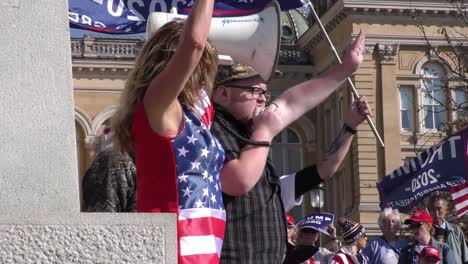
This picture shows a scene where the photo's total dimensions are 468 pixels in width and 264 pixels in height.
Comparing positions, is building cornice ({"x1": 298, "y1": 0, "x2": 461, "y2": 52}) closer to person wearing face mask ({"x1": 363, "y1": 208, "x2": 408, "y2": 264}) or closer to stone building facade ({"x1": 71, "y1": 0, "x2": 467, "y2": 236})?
stone building facade ({"x1": 71, "y1": 0, "x2": 467, "y2": 236})

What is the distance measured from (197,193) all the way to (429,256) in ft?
24.4

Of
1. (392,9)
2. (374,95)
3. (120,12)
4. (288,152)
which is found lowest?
(120,12)

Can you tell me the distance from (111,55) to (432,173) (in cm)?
4390

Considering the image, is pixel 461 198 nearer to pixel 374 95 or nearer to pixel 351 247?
pixel 351 247

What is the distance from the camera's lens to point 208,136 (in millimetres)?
4781

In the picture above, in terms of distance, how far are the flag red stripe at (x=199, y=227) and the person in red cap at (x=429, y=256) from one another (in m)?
7.34

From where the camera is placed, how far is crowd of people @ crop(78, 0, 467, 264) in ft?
15.2

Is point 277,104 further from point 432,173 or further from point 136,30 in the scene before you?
point 432,173

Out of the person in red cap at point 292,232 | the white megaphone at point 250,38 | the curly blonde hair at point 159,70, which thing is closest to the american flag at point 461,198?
the person in red cap at point 292,232

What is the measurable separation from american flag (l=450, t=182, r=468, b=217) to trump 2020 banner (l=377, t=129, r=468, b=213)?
0.21 ft

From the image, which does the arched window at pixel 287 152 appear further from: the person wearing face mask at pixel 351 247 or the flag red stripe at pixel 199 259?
the flag red stripe at pixel 199 259

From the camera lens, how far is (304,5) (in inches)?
423

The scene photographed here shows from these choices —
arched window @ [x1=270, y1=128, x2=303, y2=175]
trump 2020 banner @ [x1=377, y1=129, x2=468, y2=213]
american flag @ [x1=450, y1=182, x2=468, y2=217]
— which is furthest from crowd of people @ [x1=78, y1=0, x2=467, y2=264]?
arched window @ [x1=270, y1=128, x2=303, y2=175]

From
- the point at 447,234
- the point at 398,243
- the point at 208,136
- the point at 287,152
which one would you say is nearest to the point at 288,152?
the point at 287,152
